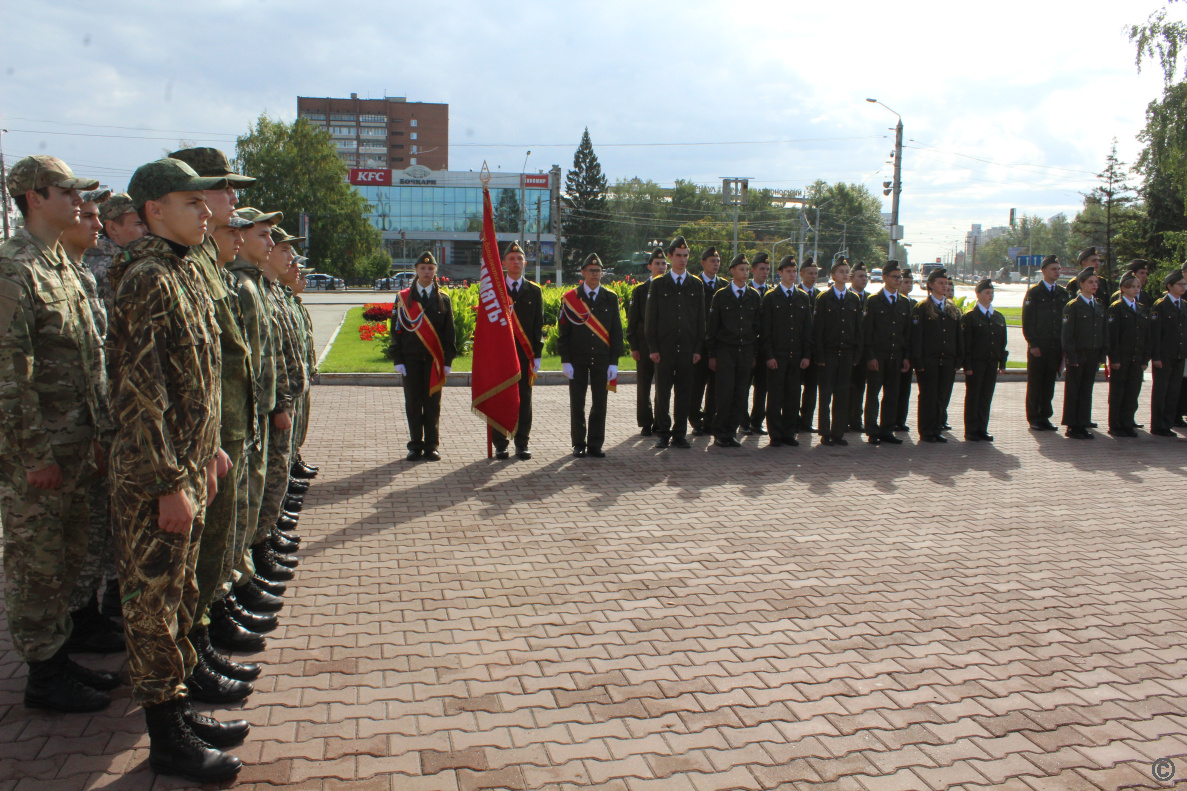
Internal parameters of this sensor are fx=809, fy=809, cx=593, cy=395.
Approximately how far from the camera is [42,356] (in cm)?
359

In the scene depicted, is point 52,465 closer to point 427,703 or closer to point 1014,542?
point 427,703

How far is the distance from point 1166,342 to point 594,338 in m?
8.17

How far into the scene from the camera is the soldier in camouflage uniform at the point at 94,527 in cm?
383

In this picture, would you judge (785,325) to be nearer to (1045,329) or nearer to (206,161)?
(1045,329)

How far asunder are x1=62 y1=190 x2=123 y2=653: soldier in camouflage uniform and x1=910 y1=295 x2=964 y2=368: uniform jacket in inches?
365

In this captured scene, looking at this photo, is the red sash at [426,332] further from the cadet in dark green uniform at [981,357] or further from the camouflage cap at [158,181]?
the cadet in dark green uniform at [981,357]

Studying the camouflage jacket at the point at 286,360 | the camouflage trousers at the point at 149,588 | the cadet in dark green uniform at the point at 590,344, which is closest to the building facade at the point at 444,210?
the cadet in dark green uniform at the point at 590,344

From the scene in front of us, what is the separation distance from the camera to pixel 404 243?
88625 mm

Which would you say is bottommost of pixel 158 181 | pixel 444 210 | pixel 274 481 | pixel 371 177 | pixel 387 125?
pixel 274 481

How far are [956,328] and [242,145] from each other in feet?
200

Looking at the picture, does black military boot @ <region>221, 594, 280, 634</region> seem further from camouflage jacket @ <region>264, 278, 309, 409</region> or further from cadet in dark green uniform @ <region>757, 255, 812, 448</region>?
cadet in dark green uniform @ <region>757, 255, 812, 448</region>

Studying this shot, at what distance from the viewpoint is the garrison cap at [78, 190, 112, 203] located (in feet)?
13.7

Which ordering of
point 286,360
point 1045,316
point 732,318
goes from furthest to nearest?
point 1045,316 < point 732,318 < point 286,360

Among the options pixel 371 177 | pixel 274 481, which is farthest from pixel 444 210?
pixel 274 481
